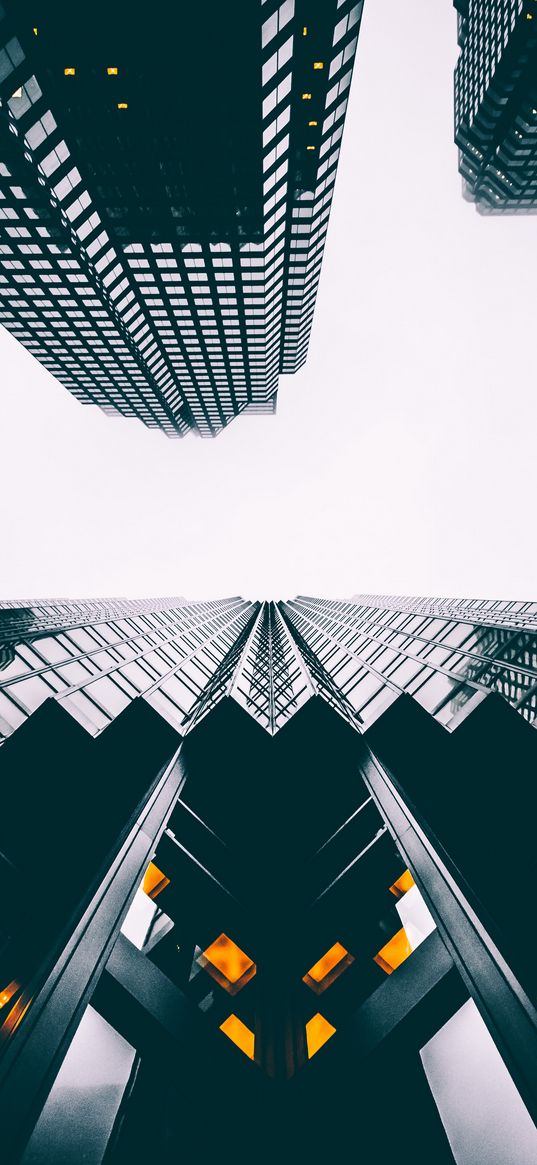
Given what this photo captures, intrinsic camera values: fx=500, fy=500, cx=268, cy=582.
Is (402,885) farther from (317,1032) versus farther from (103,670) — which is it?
(103,670)

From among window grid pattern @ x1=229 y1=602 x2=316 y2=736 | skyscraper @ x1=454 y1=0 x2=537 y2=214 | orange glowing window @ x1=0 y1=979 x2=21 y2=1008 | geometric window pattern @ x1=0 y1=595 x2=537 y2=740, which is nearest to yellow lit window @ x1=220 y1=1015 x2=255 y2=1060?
orange glowing window @ x1=0 y1=979 x2=21 y2=1008

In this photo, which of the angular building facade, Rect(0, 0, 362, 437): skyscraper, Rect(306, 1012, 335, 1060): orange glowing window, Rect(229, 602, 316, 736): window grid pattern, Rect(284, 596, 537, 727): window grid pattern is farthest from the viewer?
Rect(0, 0, 362, 437): skyscraper

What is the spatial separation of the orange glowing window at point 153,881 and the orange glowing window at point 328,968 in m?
2.70

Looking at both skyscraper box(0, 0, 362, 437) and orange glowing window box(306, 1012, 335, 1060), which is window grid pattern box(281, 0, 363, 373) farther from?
orange glowing window box(306, 1012, 335, 1060)

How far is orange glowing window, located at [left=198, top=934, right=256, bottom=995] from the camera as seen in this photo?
→ 25.8ft

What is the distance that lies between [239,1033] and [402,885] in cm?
329

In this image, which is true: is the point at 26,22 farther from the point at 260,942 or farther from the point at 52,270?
the point at 260,942

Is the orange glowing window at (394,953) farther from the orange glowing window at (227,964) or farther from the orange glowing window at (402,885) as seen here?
the orange glowing window at (227,964)

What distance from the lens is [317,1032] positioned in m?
7.19

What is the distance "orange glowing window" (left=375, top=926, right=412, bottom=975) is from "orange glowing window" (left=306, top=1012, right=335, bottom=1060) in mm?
1223

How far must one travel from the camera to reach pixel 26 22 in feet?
113

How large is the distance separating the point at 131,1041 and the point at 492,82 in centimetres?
12693

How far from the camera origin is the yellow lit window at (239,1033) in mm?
7098

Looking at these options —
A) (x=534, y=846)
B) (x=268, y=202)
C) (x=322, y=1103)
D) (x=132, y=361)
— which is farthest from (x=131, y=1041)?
(x=132, y=361)
